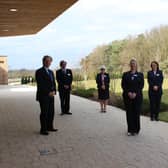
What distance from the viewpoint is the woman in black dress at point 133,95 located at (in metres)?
7.39

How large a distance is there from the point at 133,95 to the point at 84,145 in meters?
1.57

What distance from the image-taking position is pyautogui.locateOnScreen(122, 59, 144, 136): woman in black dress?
7.39 metres

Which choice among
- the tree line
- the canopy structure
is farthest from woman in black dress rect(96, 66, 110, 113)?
the tree line

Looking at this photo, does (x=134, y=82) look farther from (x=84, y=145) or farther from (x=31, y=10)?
(x=31, y=10)

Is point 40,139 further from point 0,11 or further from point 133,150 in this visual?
point 0,11

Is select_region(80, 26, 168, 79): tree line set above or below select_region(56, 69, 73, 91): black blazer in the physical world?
above

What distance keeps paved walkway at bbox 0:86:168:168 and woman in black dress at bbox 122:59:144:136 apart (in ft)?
0.86

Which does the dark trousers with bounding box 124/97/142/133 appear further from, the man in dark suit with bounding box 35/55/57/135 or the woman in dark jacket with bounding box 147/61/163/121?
the woman in dark jacket with bounding box 147/61/163/121

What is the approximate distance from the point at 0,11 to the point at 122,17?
140 ft

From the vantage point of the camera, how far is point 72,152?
6098 millimetres

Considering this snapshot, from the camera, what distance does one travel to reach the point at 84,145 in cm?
661

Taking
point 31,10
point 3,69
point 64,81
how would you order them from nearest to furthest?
point 64,81, point 31,10, point 3,69

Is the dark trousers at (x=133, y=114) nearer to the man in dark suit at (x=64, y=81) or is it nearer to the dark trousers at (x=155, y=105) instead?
the dark trousers at (x=155, y=105)

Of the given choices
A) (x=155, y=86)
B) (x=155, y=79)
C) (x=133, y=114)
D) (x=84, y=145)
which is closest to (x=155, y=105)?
(x=155, y=86)
